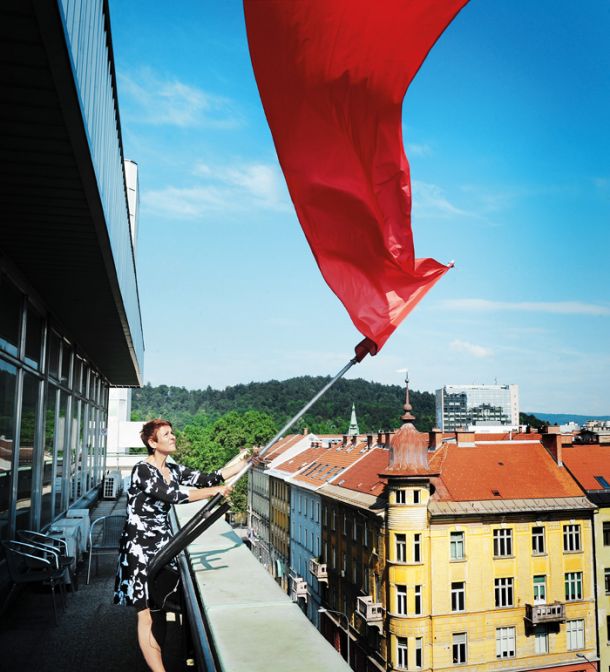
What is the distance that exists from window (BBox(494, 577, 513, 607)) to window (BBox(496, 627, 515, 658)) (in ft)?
4.58

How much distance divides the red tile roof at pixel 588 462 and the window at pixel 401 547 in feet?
43.3

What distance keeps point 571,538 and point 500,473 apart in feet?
18.2

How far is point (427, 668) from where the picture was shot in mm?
38594

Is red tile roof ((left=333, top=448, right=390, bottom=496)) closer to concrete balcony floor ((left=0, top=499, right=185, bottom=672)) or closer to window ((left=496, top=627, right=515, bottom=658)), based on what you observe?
window ((left=496, top=627, right=515, bottom=658))

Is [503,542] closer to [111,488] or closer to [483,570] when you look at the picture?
[483,570]

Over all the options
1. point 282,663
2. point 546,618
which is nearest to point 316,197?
point 282,663

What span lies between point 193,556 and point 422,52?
12.7ft

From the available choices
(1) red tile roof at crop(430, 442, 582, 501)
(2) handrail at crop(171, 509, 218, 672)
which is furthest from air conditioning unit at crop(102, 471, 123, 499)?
(1) red tile roof at crop(430, 442, 582, 501)

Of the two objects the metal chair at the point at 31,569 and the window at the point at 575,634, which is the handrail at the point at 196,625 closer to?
the metal chair at the point at 31,569

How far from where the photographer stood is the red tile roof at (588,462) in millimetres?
45375

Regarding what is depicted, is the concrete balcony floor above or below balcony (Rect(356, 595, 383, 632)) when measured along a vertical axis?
above

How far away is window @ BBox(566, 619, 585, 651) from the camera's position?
41.7 meters

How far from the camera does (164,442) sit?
4.15 m

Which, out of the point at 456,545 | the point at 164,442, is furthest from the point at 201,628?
the point at 456,545
